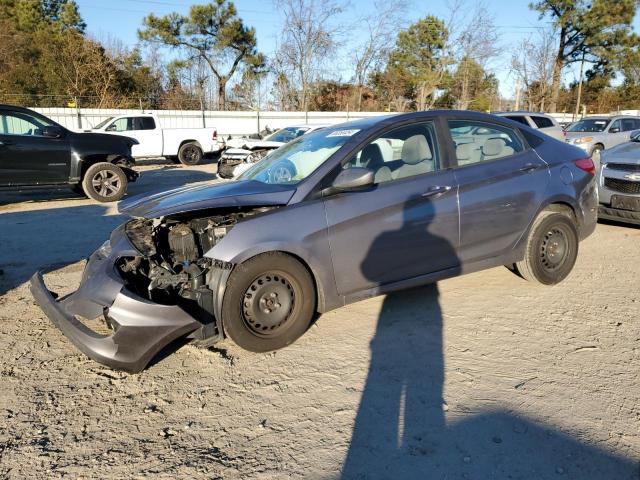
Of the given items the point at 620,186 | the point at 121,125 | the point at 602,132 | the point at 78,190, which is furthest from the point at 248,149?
the point at 602,132

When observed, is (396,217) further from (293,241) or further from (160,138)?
(160,138)

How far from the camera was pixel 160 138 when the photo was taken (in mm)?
17484

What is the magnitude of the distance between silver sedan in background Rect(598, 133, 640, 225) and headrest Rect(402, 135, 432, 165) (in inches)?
172

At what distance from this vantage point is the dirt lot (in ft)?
8.25

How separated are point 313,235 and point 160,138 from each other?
1536cm

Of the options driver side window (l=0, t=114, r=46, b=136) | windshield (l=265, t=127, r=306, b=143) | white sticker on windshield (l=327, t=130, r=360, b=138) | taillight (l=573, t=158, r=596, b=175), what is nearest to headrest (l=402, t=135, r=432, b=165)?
white sticker on windshield (l=327, t=130, r=360, b=138)

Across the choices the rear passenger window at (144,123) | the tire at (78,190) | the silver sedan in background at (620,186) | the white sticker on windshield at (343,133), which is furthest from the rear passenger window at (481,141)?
the rear passenger window at (144,123)

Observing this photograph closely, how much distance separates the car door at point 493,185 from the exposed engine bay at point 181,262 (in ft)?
5.86

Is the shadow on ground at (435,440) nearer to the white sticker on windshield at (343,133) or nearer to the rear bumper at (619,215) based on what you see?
the white sticker on windshield at (343,133)

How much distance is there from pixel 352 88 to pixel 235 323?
119ft

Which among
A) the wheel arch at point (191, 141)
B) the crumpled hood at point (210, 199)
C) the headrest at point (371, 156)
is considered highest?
the wheel arch at point (191, 141)

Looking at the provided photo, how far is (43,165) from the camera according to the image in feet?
31.9

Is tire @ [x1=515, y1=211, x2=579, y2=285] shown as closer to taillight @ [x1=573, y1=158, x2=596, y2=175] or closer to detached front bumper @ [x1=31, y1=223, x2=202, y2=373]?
taillight @ [x1=573, y1=158, x2=596, y2=175]

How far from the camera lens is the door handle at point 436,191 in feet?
13.3
